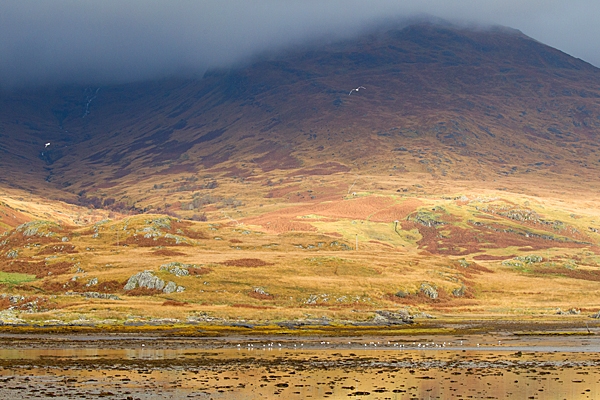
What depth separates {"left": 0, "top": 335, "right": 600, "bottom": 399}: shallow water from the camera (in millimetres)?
51562

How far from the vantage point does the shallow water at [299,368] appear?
51562 mm

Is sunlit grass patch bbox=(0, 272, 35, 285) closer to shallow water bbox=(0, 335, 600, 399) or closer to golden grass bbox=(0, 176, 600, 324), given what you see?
golden grass bbox=(0, 176, 600, 324)

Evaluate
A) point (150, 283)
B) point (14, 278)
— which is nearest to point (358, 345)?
point (150, 283)

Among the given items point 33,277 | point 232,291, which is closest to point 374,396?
point 232,291

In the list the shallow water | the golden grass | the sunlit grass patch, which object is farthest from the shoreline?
Answer: the sunlit grass patch

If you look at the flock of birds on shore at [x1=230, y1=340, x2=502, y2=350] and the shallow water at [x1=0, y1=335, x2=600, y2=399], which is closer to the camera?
the shallow water at [x1=0, y1=335, x2=600, y2=399]

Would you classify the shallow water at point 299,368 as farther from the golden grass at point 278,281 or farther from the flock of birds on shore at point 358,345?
the golden grass at point 278,281

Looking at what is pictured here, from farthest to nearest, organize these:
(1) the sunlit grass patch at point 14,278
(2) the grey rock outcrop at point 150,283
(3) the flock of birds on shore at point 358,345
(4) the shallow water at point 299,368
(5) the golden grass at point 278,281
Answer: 1. (1) the sunlit grass patch at point 14,278
2. (2) the grey rock outcrop at point 150,283
3. (5) the golden grass at point 278,281
4. (3) the flock of birds on shore at point 358,345
5. (4) the shallow water at point 299,368

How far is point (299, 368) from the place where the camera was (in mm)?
63000

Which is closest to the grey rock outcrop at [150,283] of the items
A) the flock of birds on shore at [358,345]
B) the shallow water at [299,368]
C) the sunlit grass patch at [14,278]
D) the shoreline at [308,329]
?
the sunlit grass patch at [14,278]

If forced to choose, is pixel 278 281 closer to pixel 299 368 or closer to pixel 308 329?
pixel 308 329

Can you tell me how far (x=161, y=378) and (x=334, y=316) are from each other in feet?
185

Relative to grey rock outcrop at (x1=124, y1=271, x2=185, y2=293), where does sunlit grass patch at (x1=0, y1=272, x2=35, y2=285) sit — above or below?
below

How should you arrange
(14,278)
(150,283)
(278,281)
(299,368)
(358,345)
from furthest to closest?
(14,278), (278,281), (150,283), (358,345), (299,368)
